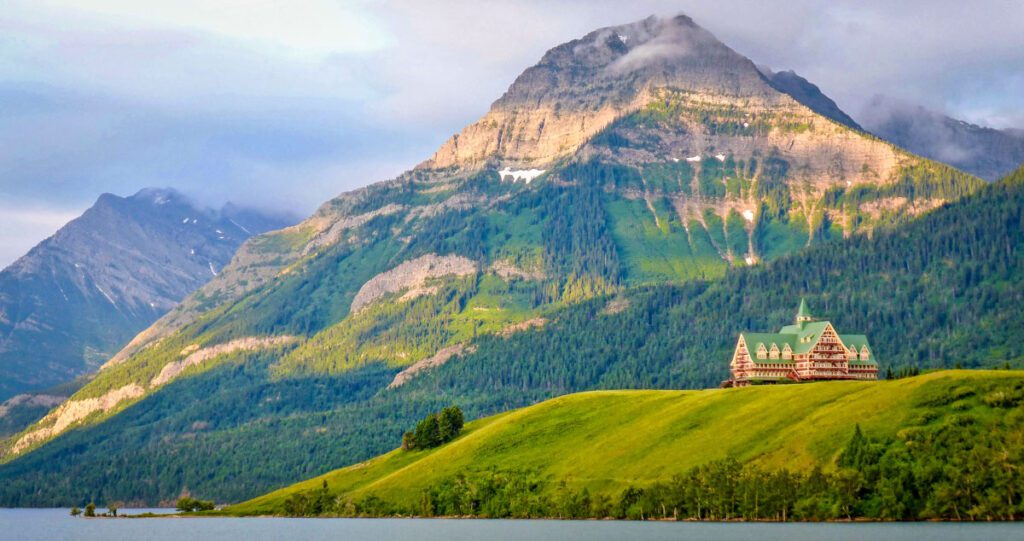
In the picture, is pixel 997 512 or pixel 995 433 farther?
pixel 995 433

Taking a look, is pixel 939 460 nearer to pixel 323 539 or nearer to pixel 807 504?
pixel 807 504

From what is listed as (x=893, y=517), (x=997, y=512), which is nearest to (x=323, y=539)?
(x=893, y=517)

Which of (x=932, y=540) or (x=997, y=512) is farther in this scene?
(x=997, y=512)

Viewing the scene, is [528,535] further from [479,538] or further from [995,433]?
[995,433]

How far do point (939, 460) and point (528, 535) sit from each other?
215 ft

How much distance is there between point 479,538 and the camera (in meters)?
188

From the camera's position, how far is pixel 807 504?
19825cm

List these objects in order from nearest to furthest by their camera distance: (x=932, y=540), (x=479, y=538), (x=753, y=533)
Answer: (x=932, y=540) < (x=753, y=533) < (x=479, y=538)

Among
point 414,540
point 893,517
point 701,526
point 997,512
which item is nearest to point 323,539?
point 414,540

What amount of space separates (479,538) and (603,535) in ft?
61.6

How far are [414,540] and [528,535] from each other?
17.7 meters

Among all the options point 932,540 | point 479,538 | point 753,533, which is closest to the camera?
Answer: point 932,540

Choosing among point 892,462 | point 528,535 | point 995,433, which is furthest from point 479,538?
point 995,433

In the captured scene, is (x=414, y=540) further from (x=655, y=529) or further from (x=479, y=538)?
(x=655, y=529)
